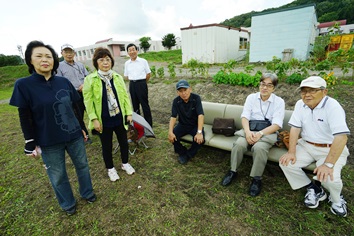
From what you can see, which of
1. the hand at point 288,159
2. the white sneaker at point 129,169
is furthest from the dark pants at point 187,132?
the hand at point 288,159

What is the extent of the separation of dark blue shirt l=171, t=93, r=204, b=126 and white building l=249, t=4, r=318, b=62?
43.6ft

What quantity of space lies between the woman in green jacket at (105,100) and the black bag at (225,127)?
1539 mm

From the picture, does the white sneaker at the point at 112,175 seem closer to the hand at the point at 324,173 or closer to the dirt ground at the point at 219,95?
the dirt ground at the point at 219,95

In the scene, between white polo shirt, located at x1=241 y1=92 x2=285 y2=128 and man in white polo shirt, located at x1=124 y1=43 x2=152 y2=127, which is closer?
Answer: white polo shirt, located at x1=241 y1=92 x2=285 y2=128

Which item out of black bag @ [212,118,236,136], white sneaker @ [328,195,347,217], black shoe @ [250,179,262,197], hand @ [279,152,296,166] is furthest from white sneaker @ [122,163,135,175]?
white sneaker @ [328,195,347,217]

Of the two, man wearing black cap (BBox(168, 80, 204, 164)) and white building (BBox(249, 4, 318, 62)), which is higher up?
white building (BBox(249, 4, 318, 62))

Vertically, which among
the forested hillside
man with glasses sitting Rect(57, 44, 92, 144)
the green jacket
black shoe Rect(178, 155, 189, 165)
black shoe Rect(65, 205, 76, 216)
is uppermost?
the forested hillside

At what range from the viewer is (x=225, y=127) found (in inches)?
124

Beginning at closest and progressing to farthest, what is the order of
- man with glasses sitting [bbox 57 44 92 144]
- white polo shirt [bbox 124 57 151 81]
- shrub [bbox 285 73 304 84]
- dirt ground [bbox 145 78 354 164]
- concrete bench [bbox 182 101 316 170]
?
concrete bench [bbox 182 101 316 170] → man with glasses sitting [bbox 57 44 92 144] → white polo shirt [bbox 124 57 151 81] → dirt ground [bbox 145 78 354 164] → shrub [bbox 285 73 304 84]

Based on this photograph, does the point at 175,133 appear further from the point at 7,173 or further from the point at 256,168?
the point at 7,173

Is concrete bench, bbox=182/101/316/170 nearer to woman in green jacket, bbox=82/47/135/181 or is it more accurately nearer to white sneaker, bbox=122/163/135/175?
white sneaker, bbox=122/163/135/175

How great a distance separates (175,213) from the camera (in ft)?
7.64

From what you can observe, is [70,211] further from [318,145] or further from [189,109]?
[318,145]

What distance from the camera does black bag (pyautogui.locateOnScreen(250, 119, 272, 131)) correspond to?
9.22 ft
